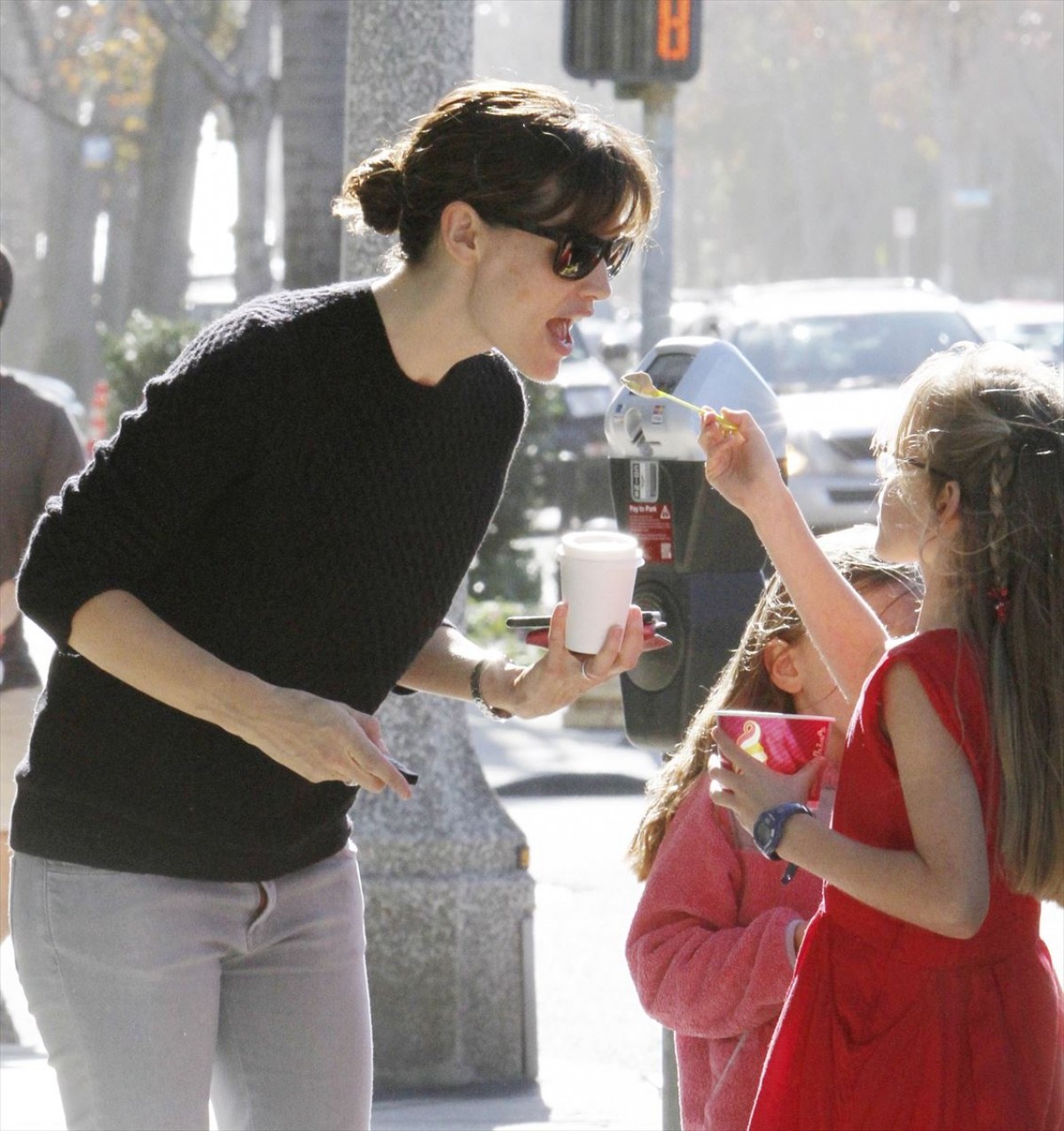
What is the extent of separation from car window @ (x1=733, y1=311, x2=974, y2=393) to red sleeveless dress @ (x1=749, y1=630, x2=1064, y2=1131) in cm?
1058

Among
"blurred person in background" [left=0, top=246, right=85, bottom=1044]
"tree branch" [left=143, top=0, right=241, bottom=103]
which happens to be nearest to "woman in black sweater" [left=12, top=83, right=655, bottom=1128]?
"blurred person in background" [left=0, top=246, right=85, bottom=1044]

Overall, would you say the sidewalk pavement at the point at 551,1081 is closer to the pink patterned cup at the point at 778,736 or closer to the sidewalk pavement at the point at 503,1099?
the sidewalk pavement at the point at 503,1099

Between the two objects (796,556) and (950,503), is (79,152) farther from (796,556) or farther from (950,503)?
(950,503)

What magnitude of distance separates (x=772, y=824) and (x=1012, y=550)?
40cm

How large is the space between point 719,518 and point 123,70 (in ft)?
83.5

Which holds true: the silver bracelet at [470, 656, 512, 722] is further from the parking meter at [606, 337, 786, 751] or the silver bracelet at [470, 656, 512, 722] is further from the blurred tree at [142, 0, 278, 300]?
the blurred tree at [142, 0, 278, 300]

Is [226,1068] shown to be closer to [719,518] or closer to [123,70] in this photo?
[719,518]

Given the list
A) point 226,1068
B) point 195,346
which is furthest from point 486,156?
point 226,1068

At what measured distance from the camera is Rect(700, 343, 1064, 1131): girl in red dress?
2.22 metres

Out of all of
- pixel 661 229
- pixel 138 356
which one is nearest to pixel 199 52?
pixel 138 356

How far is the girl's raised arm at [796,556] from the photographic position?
2705mm

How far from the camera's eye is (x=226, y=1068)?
2.51m

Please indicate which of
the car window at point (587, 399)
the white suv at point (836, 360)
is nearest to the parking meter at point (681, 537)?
the white suv at point (836, 360)

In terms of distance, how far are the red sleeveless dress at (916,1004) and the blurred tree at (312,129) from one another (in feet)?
18.6
